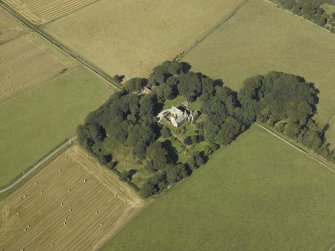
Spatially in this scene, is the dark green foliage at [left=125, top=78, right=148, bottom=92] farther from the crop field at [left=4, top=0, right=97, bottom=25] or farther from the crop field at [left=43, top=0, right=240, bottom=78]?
the crop field at [left=4, top=0, right=97, bottom=25]

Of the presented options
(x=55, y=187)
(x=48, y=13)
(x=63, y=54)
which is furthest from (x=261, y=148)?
(x=48, y=13)

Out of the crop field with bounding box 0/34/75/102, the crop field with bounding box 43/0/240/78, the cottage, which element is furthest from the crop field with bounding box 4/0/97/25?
the cottage

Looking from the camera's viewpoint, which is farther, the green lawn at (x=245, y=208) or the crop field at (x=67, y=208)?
the crop field at (x=67, y=208)

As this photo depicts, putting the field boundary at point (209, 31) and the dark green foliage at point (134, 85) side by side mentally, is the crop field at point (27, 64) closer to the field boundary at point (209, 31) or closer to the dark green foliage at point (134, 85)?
the dark green foliage at point (134, 85)

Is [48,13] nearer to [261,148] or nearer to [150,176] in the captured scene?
[150,176]

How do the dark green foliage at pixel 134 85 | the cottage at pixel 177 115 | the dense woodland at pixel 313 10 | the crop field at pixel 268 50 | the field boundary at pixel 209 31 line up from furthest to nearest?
the dense woodland at pixel 313 10 < the field boundary at pixel 209 31 < the crop field at pixel 268 50 < the dark green foliage at pixel 134 85 < the cottage at pixel 177 115

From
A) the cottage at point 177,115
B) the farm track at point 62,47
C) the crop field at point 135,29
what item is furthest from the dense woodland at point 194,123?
the crop field at point 135,29
